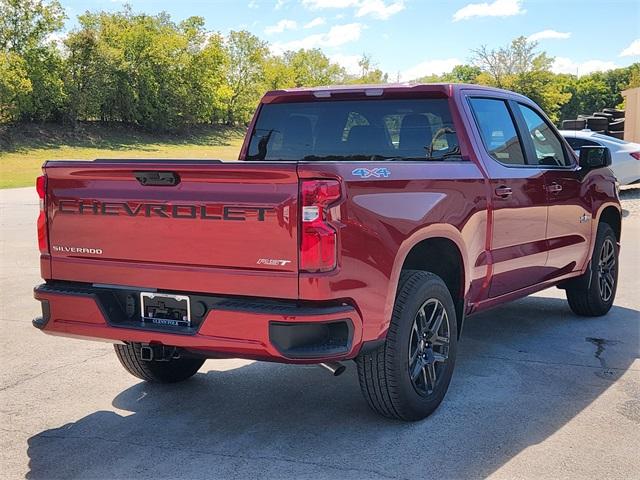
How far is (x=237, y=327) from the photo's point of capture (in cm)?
358

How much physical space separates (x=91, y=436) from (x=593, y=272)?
450 centimetres

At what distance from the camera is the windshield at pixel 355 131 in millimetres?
4961

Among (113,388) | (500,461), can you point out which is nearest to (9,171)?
(113,388)

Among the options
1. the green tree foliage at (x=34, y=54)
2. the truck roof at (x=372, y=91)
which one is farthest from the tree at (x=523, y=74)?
the truck roof at (x=372, y=91)

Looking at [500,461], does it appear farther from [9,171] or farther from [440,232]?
[9,171]

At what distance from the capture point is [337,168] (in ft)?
11.6

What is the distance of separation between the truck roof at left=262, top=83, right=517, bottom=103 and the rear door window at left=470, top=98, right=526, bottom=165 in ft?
0.42

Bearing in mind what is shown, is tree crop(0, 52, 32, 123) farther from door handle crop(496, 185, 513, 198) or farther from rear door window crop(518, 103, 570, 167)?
door handle crop(496, 185, 513, 198)

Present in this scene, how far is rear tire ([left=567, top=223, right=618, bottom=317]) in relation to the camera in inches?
260

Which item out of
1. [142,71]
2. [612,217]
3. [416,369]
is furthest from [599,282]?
[142,71]

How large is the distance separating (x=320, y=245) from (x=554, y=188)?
9.49 ft

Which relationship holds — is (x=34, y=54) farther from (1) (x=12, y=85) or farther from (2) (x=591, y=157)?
(2) (x=591, y=157)

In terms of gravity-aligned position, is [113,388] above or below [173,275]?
below

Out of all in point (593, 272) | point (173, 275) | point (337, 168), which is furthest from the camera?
point (593, 272)
